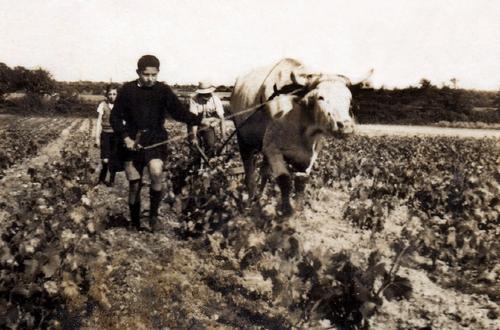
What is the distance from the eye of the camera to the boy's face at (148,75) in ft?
19.0

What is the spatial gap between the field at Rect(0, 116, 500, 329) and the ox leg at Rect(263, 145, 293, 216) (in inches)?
17.0

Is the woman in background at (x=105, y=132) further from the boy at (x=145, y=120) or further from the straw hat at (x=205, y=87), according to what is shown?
the boy at (x=145, y=120)

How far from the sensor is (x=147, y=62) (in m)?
5.72

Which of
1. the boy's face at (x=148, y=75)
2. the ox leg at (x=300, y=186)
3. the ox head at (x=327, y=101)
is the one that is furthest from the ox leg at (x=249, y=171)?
the boy's face at (x=148, y=75)

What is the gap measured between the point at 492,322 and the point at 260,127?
12.3ft

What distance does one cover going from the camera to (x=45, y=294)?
373 cm

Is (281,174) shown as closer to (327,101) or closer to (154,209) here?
(327,101)

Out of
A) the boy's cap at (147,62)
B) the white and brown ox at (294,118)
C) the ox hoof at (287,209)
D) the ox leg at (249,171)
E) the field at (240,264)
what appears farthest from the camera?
the ox leg at (249,171)

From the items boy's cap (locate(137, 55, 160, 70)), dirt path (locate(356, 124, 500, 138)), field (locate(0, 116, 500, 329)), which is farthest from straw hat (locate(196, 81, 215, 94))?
dirt path (locate(356, 124, 500, 138))

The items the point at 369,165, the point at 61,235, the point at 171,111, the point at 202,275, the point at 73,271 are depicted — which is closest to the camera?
the point at 73,271

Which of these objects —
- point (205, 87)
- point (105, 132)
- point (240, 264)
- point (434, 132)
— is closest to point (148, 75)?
point (240, 264)

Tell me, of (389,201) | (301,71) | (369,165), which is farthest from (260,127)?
(369,165)

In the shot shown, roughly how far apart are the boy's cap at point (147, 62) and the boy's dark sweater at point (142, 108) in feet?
0.91

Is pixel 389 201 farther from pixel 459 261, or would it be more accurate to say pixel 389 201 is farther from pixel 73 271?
pixel 73 271
